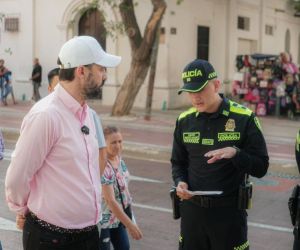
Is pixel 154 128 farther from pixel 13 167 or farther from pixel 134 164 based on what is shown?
pixel 13 167

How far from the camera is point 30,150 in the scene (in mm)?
3018

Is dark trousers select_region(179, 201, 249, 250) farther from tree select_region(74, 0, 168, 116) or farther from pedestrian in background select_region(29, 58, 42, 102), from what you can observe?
pedestrian in background select_region(29, 58, 42, 102)

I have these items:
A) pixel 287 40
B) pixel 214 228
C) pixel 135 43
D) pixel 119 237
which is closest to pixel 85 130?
pixel 214 228

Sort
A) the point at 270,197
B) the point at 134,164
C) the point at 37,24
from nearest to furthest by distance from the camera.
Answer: the point at 270,197 → the point at 134,164 → the point at 37,24

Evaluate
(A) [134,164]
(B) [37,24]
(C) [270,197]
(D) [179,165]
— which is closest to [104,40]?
(B) [37,24]

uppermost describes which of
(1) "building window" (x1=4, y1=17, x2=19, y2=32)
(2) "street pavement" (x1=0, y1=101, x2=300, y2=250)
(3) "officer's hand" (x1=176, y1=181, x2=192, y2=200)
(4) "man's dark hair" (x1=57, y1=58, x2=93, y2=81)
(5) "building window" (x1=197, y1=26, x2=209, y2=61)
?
(1) "building window" (x1=4, y1=17, x2=19, y2=32)

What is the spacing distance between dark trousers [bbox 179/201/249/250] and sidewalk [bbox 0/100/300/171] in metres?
7.91

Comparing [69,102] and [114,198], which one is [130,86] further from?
[69,102]

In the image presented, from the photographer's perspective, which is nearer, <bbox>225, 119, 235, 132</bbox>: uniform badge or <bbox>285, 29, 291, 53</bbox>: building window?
<bbox>225, 119, 235, 132</bbox>: uniform badge

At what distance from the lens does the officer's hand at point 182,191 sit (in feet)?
12.7

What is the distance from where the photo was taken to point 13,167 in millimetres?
3068

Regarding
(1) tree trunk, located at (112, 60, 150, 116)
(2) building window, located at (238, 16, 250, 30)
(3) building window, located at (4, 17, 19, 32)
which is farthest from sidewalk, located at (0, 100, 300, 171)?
(2) building window, located at (238, 16, 250, 30)

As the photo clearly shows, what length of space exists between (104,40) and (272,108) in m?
7.09

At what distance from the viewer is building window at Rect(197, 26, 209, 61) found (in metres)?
23.1
